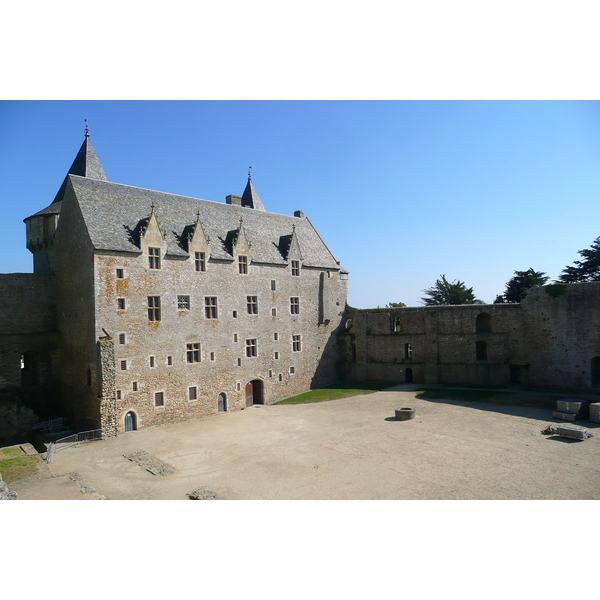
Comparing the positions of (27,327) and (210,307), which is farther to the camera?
(210,307)

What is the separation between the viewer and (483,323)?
3472cm

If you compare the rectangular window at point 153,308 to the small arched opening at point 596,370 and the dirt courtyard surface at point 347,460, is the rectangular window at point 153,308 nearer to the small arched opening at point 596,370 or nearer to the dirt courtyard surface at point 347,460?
the dirt courtyard surface at point 347,460

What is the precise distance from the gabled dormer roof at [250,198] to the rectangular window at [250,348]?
54.7 feet

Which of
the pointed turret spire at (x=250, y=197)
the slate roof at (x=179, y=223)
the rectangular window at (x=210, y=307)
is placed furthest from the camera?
the pointed turret spire at (x=250, y=197)

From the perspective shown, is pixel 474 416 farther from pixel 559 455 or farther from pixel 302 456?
pixel 302 456

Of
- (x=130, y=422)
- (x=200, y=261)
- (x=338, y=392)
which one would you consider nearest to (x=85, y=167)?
(x=200, y=261)

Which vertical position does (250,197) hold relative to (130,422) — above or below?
above

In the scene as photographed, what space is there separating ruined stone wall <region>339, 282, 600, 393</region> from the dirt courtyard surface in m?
7.10

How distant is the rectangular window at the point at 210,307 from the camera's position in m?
27.3

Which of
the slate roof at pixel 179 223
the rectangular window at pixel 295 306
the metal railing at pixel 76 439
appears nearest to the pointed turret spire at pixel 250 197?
the slate roof at pixel 179 223

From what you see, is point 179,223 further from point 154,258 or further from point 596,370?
point 596,370

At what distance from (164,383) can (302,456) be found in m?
10.5

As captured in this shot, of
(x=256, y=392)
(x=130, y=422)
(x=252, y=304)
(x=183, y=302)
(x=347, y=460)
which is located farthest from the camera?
(x=256, y=392)

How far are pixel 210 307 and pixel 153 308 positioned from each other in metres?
4.05
